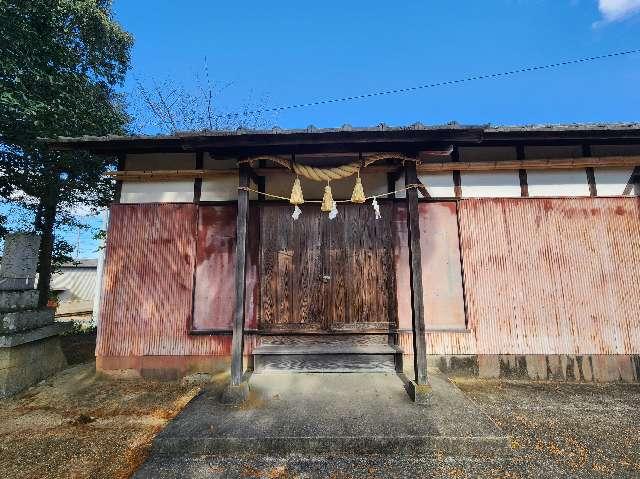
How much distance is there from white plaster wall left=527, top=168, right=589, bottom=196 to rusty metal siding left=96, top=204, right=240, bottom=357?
635 centimetres

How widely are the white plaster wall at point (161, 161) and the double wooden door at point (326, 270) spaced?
1895 millimetres

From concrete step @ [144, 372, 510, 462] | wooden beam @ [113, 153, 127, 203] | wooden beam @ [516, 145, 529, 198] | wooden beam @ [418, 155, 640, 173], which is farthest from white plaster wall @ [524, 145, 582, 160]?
wooden beam @ [113, 153, 127, 203]

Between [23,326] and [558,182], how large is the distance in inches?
393

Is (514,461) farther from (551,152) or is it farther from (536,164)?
(551,152)

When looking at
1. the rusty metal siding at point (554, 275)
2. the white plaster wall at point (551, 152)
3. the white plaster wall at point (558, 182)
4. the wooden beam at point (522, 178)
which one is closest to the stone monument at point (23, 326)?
the rusty metal siding at point (554, 275)

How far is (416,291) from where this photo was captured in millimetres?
4500

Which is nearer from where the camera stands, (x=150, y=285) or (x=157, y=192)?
(x=150, y=285)

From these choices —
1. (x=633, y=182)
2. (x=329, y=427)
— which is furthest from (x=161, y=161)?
(x=633, y=182)

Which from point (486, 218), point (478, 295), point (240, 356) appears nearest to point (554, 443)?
point (478, 295)

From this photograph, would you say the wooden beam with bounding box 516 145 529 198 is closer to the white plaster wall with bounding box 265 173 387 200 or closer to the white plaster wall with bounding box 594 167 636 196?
the white plaster wall with bounding box 594 167 636 196

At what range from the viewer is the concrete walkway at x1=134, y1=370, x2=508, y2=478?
3.33 metres

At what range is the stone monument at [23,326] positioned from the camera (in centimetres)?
505

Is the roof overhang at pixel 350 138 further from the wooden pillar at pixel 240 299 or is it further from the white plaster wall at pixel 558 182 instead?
the wooden pillar at pixel 240 299

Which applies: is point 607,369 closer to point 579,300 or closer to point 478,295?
point 579,300
